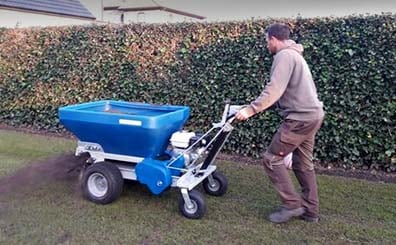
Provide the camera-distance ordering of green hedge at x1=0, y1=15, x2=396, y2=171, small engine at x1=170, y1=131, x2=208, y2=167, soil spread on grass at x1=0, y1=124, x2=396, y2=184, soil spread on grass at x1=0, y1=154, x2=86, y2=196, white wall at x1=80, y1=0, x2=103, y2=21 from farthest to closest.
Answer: white wall at x1=80, y1=0, x2=103, y2=21
green hedge at x1=0, y1=15, x2=396, y2=171
soil spread on grass at x1=0, y1=124, x2=396, y2=184
soil spread on grass at x1=0, y1=154, x2=86, y2=196
small engine at x1=170, y1=131, x2=208, y2=167

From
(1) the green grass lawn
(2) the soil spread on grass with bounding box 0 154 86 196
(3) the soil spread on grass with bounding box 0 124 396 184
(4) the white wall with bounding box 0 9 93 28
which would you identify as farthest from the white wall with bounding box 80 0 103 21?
(1) the green grass lawn

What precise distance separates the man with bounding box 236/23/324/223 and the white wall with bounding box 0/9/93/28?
8.54 m

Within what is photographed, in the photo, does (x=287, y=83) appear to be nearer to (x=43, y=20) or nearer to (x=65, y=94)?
(x=65, y=94)

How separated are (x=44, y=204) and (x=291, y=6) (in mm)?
7735

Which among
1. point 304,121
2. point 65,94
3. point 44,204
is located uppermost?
point 304,121

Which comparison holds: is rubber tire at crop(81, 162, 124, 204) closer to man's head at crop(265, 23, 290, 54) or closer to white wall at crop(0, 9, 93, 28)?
man's head at crop(265, 23, 290, 54)

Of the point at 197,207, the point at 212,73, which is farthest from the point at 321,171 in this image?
the point at 197,207

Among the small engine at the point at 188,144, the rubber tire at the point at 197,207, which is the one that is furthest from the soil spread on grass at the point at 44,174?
the rubber tire at the point at 197,207

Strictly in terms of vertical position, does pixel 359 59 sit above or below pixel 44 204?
above

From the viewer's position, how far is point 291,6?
975 cm

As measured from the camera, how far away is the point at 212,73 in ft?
18.4

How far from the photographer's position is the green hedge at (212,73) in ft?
15.7

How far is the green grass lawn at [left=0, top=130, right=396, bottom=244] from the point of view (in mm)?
3270

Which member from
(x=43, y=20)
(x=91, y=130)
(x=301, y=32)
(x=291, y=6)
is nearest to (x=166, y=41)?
(x=301, y=32)
